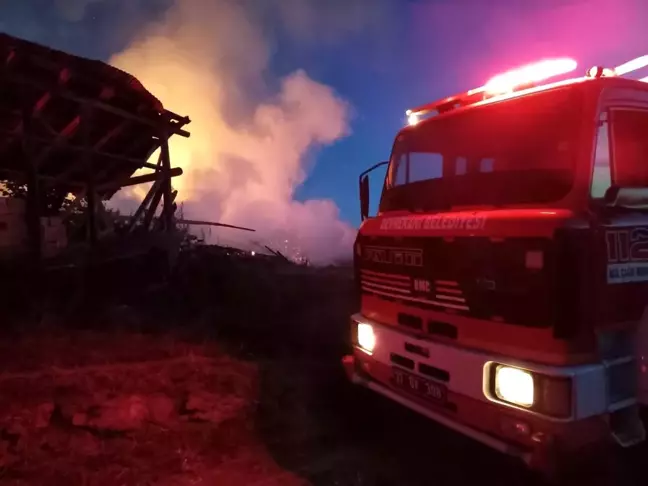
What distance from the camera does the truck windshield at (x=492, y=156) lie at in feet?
11.4

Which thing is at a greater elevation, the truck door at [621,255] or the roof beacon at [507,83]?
the roof beacon at [507,83]

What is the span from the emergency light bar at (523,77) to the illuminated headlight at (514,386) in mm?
1927

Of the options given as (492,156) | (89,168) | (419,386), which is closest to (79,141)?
(89,168)

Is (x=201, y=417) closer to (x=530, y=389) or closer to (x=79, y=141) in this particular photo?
(x=530, y=389)

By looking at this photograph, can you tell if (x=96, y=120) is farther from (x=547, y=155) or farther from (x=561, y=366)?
(x=561, y=366)

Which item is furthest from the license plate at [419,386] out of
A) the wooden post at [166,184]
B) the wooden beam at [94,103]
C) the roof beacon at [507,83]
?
the wooden post at [166,184]

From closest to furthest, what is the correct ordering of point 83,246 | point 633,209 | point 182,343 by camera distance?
point 633,209, point 182,343, point 83,246

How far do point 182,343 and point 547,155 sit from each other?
4.65 m

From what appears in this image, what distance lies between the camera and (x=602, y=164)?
3334 millimetres

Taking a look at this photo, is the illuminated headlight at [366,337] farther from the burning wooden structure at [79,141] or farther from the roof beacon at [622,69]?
the burning wooden structure at [79,141]

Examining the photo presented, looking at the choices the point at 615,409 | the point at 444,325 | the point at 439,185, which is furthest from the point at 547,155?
the point at 615,409

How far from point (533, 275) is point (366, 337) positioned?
1770 millimetres

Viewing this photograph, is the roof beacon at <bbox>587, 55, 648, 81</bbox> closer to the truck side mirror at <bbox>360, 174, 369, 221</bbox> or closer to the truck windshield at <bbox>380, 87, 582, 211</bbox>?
the truck windshield at <bbox>380, 87, 582, 211</bbox>

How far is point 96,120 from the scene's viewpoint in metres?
10.2
